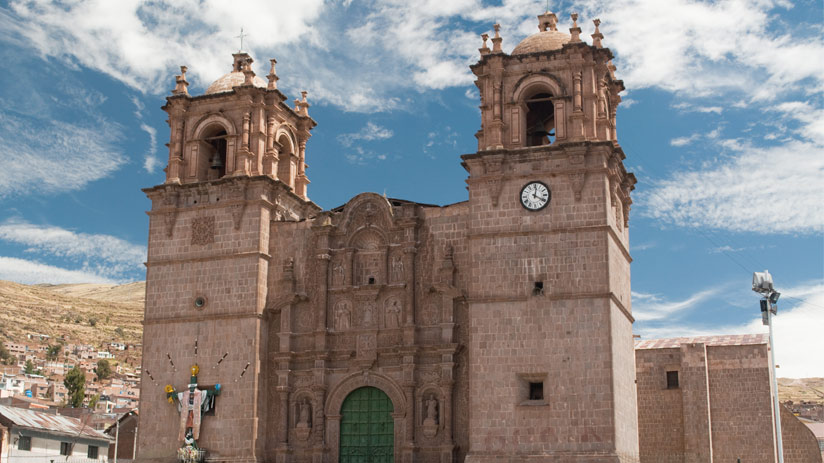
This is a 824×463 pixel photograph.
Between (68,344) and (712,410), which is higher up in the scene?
(68,344)

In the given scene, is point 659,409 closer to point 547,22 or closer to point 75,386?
point 547,22

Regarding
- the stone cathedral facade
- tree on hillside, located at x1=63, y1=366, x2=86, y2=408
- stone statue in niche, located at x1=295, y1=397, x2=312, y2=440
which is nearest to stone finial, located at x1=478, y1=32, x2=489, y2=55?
the stone cathedral facade

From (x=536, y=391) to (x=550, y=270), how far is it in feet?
12.3

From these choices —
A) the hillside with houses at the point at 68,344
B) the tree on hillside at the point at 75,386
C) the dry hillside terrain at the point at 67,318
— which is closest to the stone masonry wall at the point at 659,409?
the tree on hillside at the point at 75,386

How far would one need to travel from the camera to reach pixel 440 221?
32.4 metres

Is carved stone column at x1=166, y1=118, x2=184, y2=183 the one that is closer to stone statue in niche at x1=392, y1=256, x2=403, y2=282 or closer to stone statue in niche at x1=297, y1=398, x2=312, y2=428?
stone statue in niche at x1=392, y1=256, x2=403, y2=282

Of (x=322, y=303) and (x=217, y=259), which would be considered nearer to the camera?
(x=322, y=303)

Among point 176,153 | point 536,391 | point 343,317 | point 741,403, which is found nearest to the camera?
point 536,391

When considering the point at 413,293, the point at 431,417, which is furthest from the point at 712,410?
the point at 413,293

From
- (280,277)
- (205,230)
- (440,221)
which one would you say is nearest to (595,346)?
(440,221)

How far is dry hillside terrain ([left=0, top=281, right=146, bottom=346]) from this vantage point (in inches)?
4589

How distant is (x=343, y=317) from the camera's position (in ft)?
108

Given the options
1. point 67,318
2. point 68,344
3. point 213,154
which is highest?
point 67,318

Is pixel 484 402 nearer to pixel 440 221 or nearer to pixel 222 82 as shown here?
pixel 440 221
